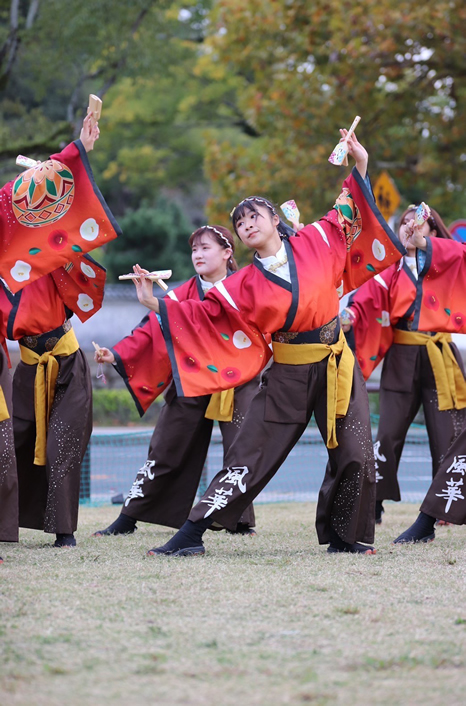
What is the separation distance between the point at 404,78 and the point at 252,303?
323 inches

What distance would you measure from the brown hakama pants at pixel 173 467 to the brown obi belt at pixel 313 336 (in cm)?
93

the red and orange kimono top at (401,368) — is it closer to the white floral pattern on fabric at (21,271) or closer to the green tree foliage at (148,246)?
the white floral pattern on fabric at (21,271)

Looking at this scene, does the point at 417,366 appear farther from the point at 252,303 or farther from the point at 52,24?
the point at 52,24

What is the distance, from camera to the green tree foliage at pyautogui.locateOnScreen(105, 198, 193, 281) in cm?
1869

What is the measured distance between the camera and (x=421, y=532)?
459 centimetres

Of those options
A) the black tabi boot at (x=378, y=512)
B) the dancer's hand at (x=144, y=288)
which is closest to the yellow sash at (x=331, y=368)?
the dancer's hand at (x=144, y=288)

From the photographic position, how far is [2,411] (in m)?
4.09

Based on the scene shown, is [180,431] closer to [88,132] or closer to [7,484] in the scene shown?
[7,484]

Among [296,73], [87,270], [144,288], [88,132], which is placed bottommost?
[144,288]

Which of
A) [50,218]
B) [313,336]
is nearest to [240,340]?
[313,336]

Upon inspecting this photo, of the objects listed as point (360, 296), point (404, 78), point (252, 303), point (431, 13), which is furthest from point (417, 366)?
point (404, 78)

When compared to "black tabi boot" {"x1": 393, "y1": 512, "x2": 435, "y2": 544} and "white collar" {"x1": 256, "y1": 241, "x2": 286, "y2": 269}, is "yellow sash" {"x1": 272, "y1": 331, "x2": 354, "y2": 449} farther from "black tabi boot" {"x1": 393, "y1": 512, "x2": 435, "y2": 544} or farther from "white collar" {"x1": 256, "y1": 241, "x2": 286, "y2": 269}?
"black tabi boot" {"x1": 393, "y1": 512, "x2": 435, "y2": 544}

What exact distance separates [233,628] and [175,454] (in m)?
2.22

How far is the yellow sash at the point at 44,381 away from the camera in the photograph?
4660 mm
